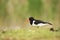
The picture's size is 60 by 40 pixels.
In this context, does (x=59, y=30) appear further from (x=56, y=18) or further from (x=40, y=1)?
(x=40, y=1)

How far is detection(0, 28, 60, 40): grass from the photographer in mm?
3137

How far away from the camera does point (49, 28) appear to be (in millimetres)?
3381

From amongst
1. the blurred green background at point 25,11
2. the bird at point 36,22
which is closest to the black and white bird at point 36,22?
the bird at point 36,22

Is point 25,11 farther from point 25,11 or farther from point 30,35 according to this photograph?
point 30,35

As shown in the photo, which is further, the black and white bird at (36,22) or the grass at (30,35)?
the black and white bird at (36,22)

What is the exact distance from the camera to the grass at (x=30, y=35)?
314 centimetres

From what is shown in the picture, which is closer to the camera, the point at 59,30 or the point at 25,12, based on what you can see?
the point at 59,30

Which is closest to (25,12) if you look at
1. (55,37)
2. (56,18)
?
(56,18)

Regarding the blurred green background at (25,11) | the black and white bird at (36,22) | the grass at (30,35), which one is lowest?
the grass at (30,35)

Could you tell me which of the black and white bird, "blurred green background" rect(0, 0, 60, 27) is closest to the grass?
the black and white bird

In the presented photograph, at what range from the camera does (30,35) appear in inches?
125

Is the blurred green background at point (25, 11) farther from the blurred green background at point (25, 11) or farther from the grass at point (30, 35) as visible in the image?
the grass at point (30, 35)

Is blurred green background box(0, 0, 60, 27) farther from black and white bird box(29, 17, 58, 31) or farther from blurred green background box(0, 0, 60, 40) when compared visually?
black and white bird box(29, 17, 58, 31)

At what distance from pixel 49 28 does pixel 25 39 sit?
439 millimetres
